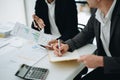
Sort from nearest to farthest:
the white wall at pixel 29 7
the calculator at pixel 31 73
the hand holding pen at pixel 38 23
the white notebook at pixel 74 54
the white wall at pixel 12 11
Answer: the calculator at pixel 31 73 → the white notebook at pixel 74 54 → the hand holding pen at pixel 38 23 → the white wall at pixel 12 11 → the white wall at pixel 29 7

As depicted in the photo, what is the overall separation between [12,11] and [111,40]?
2.14 metres

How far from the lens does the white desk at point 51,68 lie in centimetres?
103

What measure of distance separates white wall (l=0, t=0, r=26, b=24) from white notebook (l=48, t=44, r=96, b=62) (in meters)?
1.72

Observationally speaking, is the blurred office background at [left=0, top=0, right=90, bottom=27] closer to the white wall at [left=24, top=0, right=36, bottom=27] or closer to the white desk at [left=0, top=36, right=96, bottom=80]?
the white wall at [left=24, top=0, right=36, bottom=27]

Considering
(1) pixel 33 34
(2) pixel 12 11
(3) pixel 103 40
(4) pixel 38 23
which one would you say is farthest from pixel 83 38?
(2) pixel 12 11

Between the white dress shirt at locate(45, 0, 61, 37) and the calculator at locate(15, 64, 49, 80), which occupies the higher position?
Result: the white dress shirt at locate(45, 0, 61, 37)

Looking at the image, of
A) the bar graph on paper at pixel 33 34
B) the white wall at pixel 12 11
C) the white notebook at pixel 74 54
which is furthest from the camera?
the white wall at pixel 12 11

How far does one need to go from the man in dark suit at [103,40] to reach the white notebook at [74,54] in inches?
1.2

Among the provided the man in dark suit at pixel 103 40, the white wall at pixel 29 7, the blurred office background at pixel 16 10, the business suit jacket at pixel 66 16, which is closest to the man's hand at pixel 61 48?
the man in dark suit at pixel 103 40

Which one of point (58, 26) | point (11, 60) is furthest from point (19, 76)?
point (58, 26)

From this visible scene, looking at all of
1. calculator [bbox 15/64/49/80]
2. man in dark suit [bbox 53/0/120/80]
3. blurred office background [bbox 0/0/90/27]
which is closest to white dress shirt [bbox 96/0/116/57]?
man in dark suit [bbox 53/0/120/80]

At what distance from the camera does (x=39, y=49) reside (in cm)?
132

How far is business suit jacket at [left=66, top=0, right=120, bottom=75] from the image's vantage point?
41.6 inches

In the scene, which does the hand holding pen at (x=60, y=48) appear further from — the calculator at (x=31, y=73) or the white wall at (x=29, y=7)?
the white wall at (x=29, y=7)
